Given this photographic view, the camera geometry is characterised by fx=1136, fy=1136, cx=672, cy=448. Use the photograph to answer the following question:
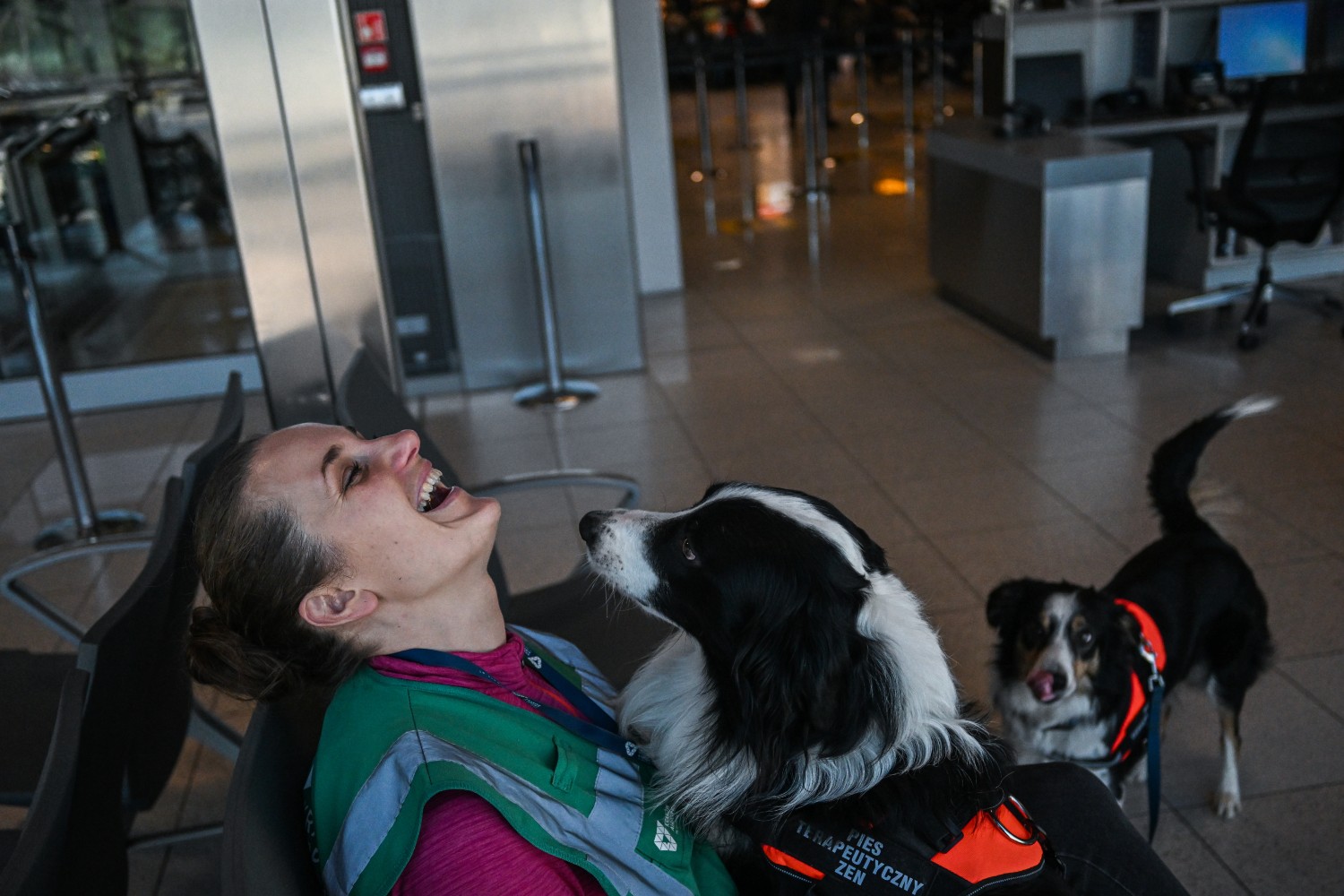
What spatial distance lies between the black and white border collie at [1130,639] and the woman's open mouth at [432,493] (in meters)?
1.16

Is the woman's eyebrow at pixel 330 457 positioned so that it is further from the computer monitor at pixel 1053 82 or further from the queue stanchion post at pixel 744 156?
the queue stanchion post at pixel 744 156

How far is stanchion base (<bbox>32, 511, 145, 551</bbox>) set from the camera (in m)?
3.90

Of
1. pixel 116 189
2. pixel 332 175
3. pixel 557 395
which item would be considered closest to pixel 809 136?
pixel 557 395

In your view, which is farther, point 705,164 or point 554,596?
point 705,164

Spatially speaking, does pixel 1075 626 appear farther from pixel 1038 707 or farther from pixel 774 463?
pixel 774 463

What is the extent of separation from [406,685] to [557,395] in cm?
385

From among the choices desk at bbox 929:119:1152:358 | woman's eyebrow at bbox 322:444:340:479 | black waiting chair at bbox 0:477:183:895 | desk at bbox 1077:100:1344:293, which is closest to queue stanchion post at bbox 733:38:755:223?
desk at bbox 1077:100:1344:293

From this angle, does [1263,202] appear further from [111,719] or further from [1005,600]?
[111,719]

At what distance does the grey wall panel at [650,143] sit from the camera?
605 cm

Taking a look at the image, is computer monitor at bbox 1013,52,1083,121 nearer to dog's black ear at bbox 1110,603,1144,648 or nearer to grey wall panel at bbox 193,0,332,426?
dog's black ear at bbox 1110,603,1144,648

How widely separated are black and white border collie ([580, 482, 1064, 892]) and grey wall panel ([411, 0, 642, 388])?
155 inches

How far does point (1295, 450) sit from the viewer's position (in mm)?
3793

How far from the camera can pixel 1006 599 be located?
7.13 feet

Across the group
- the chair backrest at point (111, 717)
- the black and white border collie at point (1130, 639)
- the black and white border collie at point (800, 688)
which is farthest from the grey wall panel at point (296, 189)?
the black and white border collie at point (1130, 639)
